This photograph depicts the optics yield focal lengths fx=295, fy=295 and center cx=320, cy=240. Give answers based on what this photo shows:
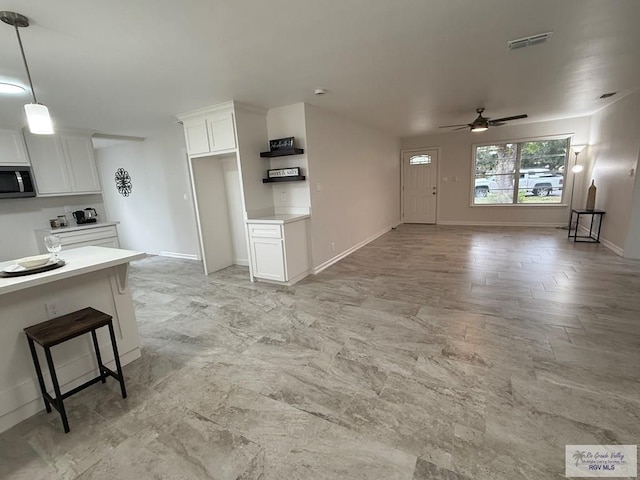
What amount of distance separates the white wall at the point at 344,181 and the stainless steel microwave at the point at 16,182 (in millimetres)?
4177

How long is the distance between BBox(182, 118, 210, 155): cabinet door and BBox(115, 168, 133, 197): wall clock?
2887mm

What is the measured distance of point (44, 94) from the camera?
3.22m

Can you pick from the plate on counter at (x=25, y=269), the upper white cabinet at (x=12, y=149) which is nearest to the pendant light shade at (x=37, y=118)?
the plate on counter at (x=25, y=269)

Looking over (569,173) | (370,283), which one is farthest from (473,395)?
(569,173)

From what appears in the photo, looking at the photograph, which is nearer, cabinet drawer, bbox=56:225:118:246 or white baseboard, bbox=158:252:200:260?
cabinet drawer, bbox=56:225:118:246

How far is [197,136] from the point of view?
172 inches

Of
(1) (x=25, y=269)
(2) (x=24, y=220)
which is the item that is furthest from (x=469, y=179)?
(2) (x=24, y=220)

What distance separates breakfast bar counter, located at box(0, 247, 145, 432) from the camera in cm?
185

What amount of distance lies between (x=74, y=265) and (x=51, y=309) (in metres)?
0.34

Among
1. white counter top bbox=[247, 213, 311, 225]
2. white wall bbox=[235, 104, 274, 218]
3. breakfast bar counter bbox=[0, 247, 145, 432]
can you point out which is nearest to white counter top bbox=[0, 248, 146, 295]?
breakfast bar counter bbox=[0, 247, 145, 432]

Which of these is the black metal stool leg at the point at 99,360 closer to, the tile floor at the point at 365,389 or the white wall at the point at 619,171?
the tile floor at the point at 365,389

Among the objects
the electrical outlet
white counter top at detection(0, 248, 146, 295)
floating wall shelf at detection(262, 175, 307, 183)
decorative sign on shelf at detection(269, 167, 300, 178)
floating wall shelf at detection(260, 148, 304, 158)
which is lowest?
the electrical outlet

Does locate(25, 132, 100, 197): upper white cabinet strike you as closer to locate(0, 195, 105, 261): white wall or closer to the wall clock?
locate(0, 195, 105, 261): white wall

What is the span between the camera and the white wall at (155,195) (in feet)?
18.6
